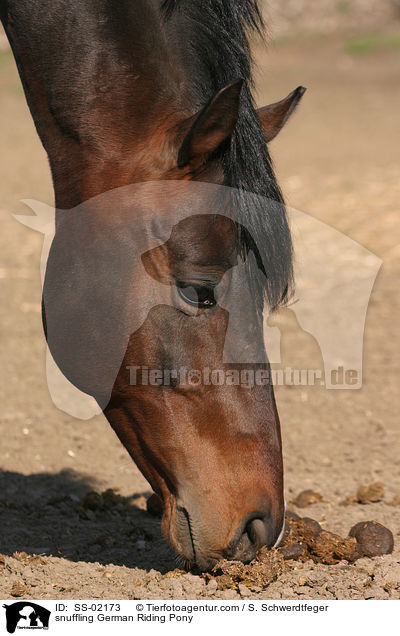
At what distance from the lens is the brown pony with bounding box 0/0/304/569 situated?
2344 millimetres

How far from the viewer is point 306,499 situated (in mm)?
3609

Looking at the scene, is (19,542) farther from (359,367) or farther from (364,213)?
(364,213)

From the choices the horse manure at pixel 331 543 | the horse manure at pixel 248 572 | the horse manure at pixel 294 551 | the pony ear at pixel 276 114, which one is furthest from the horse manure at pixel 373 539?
the pony ear at pixel 276 114

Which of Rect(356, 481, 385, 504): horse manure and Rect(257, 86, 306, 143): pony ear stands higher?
Rect(257, 86, 306, 143): pony ear

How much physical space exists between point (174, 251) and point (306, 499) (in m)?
1.76

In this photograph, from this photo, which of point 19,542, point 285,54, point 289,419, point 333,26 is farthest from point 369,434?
point 333,26

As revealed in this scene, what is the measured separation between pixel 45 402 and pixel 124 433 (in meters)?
2.47

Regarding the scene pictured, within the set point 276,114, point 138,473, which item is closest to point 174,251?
point 276,114

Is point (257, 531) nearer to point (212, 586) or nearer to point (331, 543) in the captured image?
point (212, 586)

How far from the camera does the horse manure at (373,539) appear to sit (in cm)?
293

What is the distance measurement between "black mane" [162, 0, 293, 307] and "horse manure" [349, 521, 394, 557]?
1.08m

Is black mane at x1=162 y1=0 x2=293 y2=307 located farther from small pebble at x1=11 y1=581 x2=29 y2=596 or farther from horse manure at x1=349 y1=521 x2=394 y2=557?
small pebble at x1=11 y1=581 x2=29 y2=596

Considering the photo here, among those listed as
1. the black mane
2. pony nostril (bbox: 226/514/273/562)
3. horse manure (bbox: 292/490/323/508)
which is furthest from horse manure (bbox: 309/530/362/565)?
the black mane
